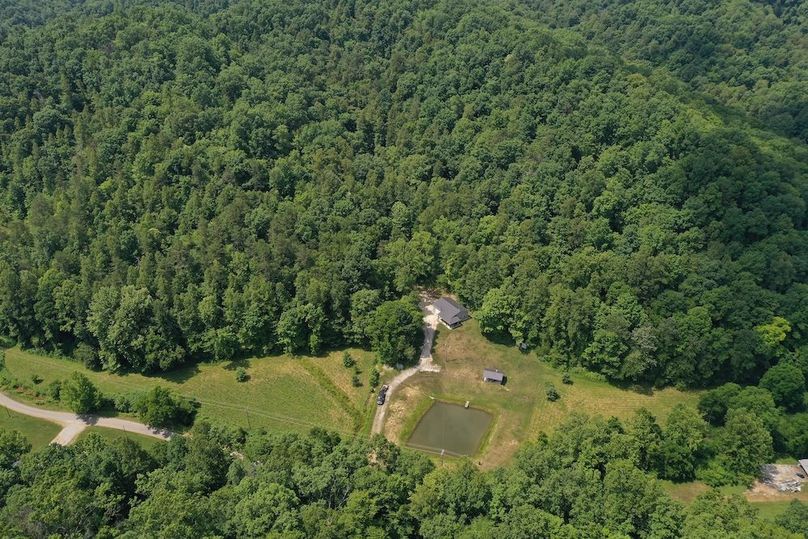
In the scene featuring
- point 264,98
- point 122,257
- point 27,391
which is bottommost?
point 27,391

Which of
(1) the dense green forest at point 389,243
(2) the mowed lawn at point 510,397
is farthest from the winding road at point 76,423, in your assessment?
(2) the mowed lawn at point 510,397

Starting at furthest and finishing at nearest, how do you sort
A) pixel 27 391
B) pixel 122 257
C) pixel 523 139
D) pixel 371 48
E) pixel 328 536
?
pixel 371 48 < pixel 523 139 < pixel 122 257 < pixel 27 391 < pixel 328 536

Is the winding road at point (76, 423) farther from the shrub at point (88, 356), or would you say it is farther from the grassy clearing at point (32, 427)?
the shrub at point (88, 356)

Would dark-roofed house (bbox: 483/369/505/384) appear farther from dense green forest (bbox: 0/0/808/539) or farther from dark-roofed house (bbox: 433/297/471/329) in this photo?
dark-roofed house (bbox: 433/297/471/329)

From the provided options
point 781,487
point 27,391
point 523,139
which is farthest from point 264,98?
point 781,487

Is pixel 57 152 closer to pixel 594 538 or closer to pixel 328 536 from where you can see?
pixel 328 536

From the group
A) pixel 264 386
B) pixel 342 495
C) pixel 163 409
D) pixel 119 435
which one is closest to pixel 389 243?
pixel 264 386
